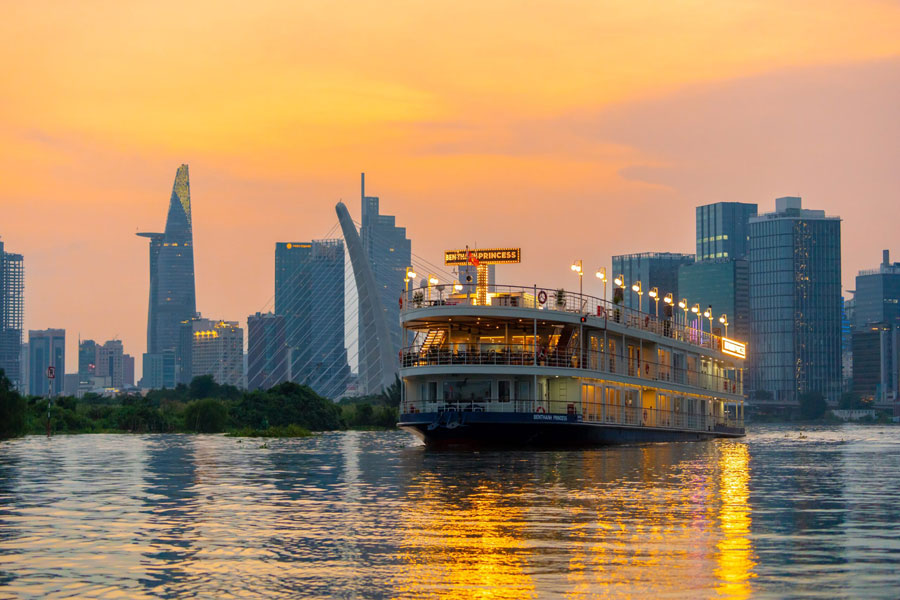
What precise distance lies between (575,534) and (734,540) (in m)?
3.12

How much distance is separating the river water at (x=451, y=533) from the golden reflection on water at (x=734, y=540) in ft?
0.25

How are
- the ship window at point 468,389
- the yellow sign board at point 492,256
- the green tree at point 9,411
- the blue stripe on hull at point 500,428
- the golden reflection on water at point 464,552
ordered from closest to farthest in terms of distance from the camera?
the golden reflection on water at point 464,552
the blue stripe on hull at point 500,428
the ship window at point 468,389
the yellow sign board at point 492,256
the green tree at point 9,411

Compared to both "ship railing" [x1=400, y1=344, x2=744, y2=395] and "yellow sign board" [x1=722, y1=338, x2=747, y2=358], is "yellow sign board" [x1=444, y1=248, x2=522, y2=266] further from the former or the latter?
"yellow sign board" [x1=722, y1=338, x2=747, y2=358]

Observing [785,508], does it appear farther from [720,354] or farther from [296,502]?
[720,354]

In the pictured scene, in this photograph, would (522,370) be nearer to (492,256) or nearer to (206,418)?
(492,256)

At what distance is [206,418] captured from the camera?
368 ft

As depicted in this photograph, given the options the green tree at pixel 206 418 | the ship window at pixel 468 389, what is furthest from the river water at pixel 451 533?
the green tree at pixel 206 418

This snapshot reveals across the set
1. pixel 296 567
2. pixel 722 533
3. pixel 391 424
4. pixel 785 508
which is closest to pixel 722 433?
pixel 391 424

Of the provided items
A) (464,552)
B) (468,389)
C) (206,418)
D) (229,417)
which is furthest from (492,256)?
(229,417)

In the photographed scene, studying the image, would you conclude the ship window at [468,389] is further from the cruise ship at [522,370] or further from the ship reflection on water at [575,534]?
the ship reflection on water at [575,534]

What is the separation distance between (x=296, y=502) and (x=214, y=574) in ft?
41.1

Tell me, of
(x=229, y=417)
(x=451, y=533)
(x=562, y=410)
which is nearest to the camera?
(x=451, y=533)

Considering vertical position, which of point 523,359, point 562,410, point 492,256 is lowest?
point 562,410

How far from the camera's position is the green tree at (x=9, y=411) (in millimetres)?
82438
